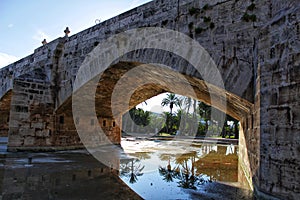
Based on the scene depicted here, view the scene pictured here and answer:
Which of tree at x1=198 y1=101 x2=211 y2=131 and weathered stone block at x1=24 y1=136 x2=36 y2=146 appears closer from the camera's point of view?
weathered stone block at x1=24 y1=136 x2=36 y2=146

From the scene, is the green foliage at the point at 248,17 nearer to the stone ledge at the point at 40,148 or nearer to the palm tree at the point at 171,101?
the stone ledge at the point at 40,148

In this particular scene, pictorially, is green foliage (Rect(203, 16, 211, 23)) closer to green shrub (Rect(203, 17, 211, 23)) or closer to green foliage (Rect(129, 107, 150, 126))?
green shrub (Rect(203, 17, 211, 23))

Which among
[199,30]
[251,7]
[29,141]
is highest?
[251,7]

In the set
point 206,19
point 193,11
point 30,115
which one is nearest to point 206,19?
point 206,19

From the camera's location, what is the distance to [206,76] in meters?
4.67

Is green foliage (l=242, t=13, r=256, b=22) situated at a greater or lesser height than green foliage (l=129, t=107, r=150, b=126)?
greater

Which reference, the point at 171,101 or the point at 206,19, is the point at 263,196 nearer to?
the point at 206,19

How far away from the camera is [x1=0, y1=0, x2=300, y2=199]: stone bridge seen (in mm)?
3320

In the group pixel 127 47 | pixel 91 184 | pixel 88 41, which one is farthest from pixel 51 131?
pixel 91 184

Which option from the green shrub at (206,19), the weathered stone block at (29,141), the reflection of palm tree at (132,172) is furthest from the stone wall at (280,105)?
the weathered stone block at (29,141)

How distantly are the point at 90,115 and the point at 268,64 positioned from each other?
8.78m

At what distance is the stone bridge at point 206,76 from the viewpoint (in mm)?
3320

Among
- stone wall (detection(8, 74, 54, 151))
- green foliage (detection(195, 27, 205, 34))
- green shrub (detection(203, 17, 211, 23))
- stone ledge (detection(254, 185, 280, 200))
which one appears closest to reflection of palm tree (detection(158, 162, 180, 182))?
stone ledge (detection(254, 185, 280, 200))

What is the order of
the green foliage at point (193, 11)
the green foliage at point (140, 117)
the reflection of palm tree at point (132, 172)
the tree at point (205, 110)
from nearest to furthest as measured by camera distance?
the reflection of palm tree at point (132, 172)
the green foliage at point (193, 11)
the tree at point (205, 110)
the green foliage at point (140, 117)
